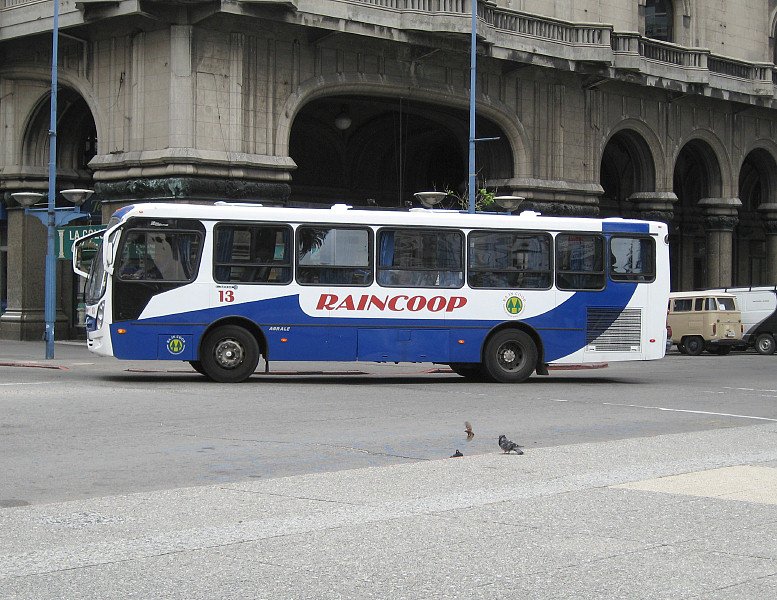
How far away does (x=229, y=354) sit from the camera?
2150cm

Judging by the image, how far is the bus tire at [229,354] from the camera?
21.4 metres

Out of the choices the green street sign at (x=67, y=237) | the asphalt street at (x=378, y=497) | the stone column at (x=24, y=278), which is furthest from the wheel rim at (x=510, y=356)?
the stone column at (x=24, y=278)

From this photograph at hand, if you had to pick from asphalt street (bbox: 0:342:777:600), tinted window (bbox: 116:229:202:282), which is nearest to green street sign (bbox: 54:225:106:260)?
tinted window (bbox: 116:229:202:282)

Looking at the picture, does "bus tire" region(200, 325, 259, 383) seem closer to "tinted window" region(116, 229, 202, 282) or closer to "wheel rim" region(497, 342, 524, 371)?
"tinted window" region(116, 229, 202, 282)

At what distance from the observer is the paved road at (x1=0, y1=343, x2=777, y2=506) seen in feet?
37.9

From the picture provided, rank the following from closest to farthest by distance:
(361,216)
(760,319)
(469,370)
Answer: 1. (361,216)
2. (469,370)
3. (760,319)

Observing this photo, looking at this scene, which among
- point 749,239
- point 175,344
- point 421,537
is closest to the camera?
point 421,537

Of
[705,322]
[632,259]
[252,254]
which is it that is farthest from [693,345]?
[252,254]

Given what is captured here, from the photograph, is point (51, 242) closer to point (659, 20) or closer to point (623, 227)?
point (623, 227)

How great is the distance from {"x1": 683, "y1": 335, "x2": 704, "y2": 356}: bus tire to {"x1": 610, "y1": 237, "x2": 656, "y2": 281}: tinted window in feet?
57.4

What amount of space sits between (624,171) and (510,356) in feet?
83.3

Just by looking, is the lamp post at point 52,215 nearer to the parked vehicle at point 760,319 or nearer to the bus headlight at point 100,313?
the bus headlight at point 100,313

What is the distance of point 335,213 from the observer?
22.3 m

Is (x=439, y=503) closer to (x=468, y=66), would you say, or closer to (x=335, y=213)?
(x=335, y=213)
